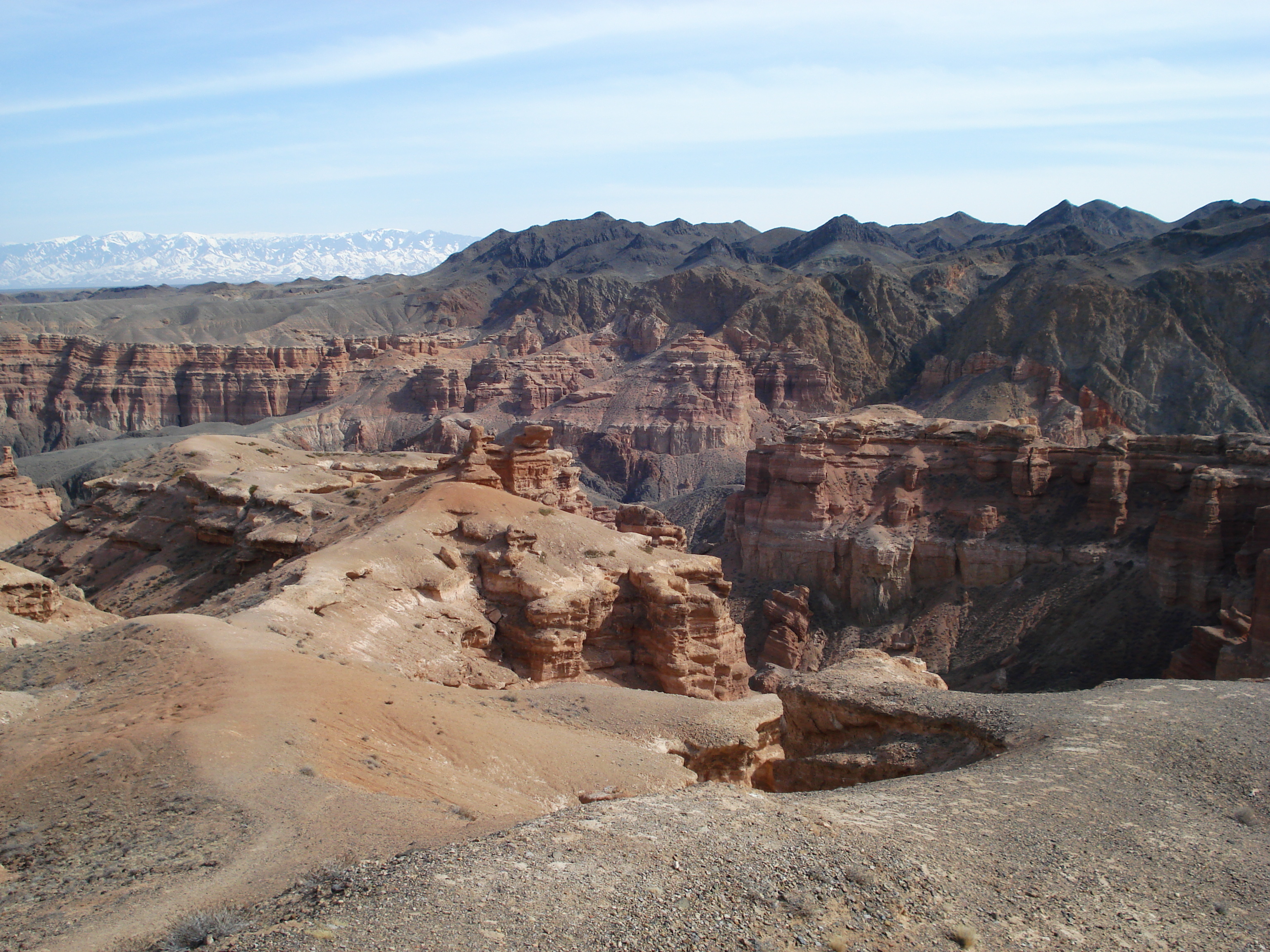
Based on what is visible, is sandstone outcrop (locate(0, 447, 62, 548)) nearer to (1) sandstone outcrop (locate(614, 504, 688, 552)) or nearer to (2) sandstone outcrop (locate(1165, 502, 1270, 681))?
(1) sandstone outcrop (locate(614, 504, 688, 552))

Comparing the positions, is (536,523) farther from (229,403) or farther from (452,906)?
(229,403)

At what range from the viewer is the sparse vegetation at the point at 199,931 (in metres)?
7.40

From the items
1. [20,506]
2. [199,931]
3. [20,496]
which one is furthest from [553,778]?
[20,496]

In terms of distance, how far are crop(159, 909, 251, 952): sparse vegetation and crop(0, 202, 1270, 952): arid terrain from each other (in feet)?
0.19

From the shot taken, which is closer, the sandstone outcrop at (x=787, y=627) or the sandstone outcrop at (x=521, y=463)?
the sandstone outcrop at (x=521, y=463)

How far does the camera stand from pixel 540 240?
193 metres

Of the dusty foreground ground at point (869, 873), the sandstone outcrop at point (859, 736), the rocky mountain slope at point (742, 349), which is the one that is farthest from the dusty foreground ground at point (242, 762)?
the rocky mountain slope at point (742, 349)

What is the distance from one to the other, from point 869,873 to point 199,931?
21.3ft

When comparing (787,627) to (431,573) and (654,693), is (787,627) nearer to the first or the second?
(431,573)

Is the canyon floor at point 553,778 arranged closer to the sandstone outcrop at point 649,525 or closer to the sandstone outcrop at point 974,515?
the sandstone outcrop at point 649,525

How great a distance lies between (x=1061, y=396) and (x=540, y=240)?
131936 mm

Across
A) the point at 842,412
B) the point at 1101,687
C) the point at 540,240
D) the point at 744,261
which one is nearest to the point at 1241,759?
the point at 1101,687

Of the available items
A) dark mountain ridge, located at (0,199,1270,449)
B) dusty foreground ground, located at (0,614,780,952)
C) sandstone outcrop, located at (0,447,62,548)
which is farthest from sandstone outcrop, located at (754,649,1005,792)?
dark mountain ridge, located at (0,199,1270,449)

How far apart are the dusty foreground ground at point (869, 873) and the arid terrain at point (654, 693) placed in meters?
0.05
